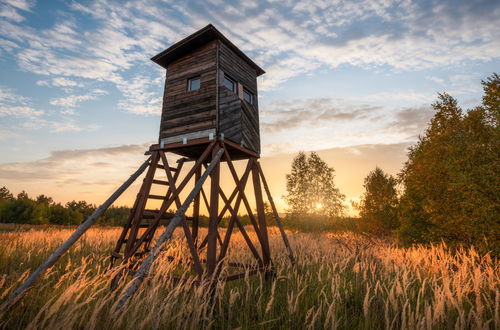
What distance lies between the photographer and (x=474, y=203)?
9.34 m

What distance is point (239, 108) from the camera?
8289mm

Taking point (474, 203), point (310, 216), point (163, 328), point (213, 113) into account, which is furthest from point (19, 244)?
point (310, 216)

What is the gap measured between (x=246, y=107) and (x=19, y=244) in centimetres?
1044

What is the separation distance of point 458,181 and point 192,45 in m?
12.2

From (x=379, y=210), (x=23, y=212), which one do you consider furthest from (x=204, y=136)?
(x=23, y=212)

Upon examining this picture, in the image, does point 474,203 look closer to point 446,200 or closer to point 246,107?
point 446,200

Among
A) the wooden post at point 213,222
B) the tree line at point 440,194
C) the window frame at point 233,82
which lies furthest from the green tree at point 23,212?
the wooden post at point 213,222

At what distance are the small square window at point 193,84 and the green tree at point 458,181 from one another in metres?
10.8

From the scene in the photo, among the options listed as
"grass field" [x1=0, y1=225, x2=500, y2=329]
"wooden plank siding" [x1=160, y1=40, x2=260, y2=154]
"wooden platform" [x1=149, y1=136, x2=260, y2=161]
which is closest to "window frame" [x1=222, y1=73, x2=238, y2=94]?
"wooden plank siding" [x1=160, y1=40, x2=260, y2=154]

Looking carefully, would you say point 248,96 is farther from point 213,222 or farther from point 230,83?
point 213,222

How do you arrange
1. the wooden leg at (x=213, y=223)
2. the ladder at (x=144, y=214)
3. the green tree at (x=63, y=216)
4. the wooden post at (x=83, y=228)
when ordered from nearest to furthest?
the wooden post at (x=83, y=228) < the wooden leg at (x=213, y=223) < the ladder at (x=144, y=214) < the green tree at (x=63, y=216)

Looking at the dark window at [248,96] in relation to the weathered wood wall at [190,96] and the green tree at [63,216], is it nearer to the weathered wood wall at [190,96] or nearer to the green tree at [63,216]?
the weathered wood wall at [190,96]

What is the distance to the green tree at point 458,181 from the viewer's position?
8977 millimetres

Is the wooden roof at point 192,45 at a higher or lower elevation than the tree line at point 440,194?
higher
